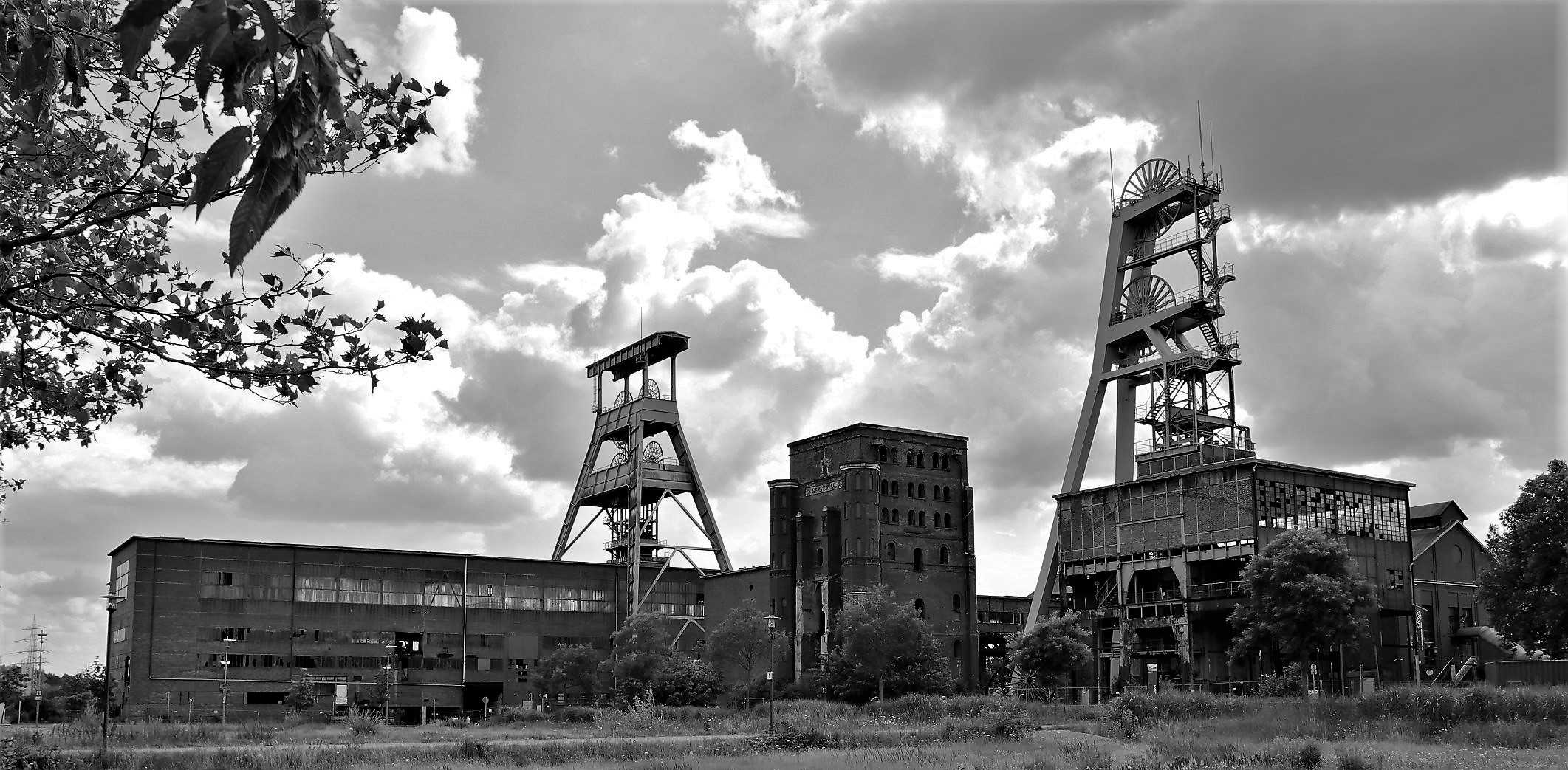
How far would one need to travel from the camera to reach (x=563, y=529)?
357 feet

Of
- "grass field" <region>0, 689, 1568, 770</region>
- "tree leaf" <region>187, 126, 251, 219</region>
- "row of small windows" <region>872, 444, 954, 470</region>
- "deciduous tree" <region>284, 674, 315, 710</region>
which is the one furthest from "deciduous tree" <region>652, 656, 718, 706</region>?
"tree leaf" <region>187, 126, 251, 219</region>

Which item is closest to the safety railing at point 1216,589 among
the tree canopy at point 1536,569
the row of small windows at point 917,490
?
the tree canopy at point 1536,569

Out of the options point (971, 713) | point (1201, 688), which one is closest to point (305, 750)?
point (971, 713)

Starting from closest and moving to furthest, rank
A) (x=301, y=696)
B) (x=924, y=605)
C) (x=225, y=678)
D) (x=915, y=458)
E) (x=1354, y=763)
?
(x=1354, y=763), (x=301, y=696), (x=225, y=678), (x=924, y=605), (x=915, y=458)

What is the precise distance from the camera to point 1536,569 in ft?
209

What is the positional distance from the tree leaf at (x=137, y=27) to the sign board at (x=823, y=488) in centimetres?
8938

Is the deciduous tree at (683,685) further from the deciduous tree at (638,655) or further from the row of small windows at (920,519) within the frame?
the row of small windows at (920,519)

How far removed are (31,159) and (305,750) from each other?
34.3 meters

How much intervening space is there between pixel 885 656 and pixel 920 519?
16995 mm

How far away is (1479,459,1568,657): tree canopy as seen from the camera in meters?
62.7

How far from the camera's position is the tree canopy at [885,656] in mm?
79312

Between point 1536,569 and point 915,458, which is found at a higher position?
point 915,458

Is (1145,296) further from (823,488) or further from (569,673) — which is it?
(569,673)

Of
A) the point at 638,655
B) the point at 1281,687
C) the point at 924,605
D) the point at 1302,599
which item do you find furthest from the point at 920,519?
the point at 1281,687
